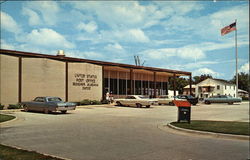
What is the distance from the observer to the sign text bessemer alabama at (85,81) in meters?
33.8

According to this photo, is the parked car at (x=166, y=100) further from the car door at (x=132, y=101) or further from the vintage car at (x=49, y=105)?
the vintage car at (x=49, y=105)

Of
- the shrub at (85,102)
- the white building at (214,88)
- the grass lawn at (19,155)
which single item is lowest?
the grass lawn at (19,155)

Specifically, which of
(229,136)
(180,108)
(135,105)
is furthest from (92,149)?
(135,105)

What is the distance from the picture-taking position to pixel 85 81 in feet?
114

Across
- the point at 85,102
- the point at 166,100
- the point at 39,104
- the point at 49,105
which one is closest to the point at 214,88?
the point at 166,100

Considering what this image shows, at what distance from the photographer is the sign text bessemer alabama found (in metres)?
33.8

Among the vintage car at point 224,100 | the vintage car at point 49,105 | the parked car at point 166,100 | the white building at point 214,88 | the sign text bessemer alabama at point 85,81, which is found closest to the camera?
the vintage car at point 49,105

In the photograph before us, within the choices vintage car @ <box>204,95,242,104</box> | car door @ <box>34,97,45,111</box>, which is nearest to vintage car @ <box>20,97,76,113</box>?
car door @ <box>34,97,45,111</box>

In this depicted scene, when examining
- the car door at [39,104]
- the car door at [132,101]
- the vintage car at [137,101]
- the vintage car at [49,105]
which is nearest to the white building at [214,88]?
the vintage car at [137,101]

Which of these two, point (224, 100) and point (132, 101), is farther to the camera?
point (224, 100)

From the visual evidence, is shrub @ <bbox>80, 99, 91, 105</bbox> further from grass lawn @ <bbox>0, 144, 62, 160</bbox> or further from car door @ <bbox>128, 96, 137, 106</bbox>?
grass lawn @ <bbox>0, 144, 62, 160</bbox>

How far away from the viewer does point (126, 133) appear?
38.9 ft

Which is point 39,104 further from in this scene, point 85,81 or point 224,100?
point 224,100

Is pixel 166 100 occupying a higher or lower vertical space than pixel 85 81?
lower
